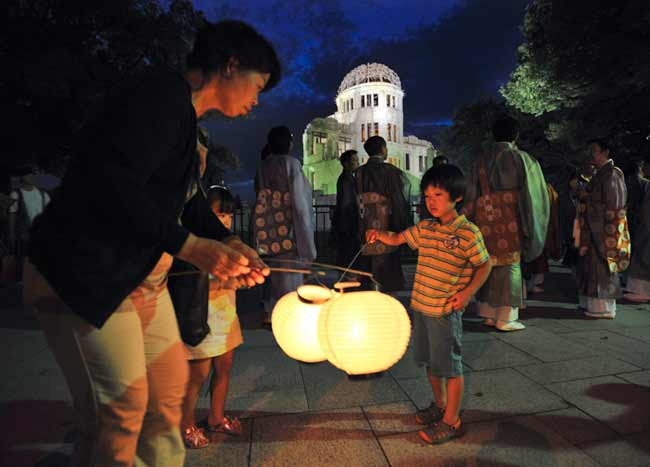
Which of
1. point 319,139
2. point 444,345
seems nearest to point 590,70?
point 444,345

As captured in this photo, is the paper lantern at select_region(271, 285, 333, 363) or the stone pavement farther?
the stone pavement

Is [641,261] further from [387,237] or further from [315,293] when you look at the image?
[315,293]

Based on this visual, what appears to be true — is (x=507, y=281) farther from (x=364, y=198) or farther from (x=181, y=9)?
(x=181, y=9)

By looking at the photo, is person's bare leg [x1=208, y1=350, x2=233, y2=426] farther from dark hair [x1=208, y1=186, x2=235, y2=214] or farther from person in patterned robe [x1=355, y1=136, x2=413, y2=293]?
person in patterned robe [x1=355, y1=136, x2=413, y2=293]

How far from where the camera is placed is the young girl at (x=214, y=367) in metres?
2.44

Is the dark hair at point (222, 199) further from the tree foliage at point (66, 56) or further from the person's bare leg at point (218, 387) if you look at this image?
the tree foliage at point (66, 56)

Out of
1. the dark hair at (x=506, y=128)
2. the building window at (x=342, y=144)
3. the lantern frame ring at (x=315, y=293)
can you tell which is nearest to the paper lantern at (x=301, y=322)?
the lantern frame ring at (x=315, y=293)

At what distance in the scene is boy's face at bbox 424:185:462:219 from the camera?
8.40 ft

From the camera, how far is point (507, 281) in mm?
4707

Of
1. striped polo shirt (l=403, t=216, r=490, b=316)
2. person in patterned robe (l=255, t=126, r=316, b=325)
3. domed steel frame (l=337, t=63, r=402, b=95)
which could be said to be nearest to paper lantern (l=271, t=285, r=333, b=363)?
striped polo shirt (l=403, t=216, r=490, b=316)

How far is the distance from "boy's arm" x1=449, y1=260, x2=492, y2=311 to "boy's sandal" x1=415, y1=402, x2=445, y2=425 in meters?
0.75

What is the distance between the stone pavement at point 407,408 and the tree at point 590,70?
8.16m

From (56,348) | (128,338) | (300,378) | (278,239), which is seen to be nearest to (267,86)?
(128,338)

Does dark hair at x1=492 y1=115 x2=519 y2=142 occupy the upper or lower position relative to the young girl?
upper
